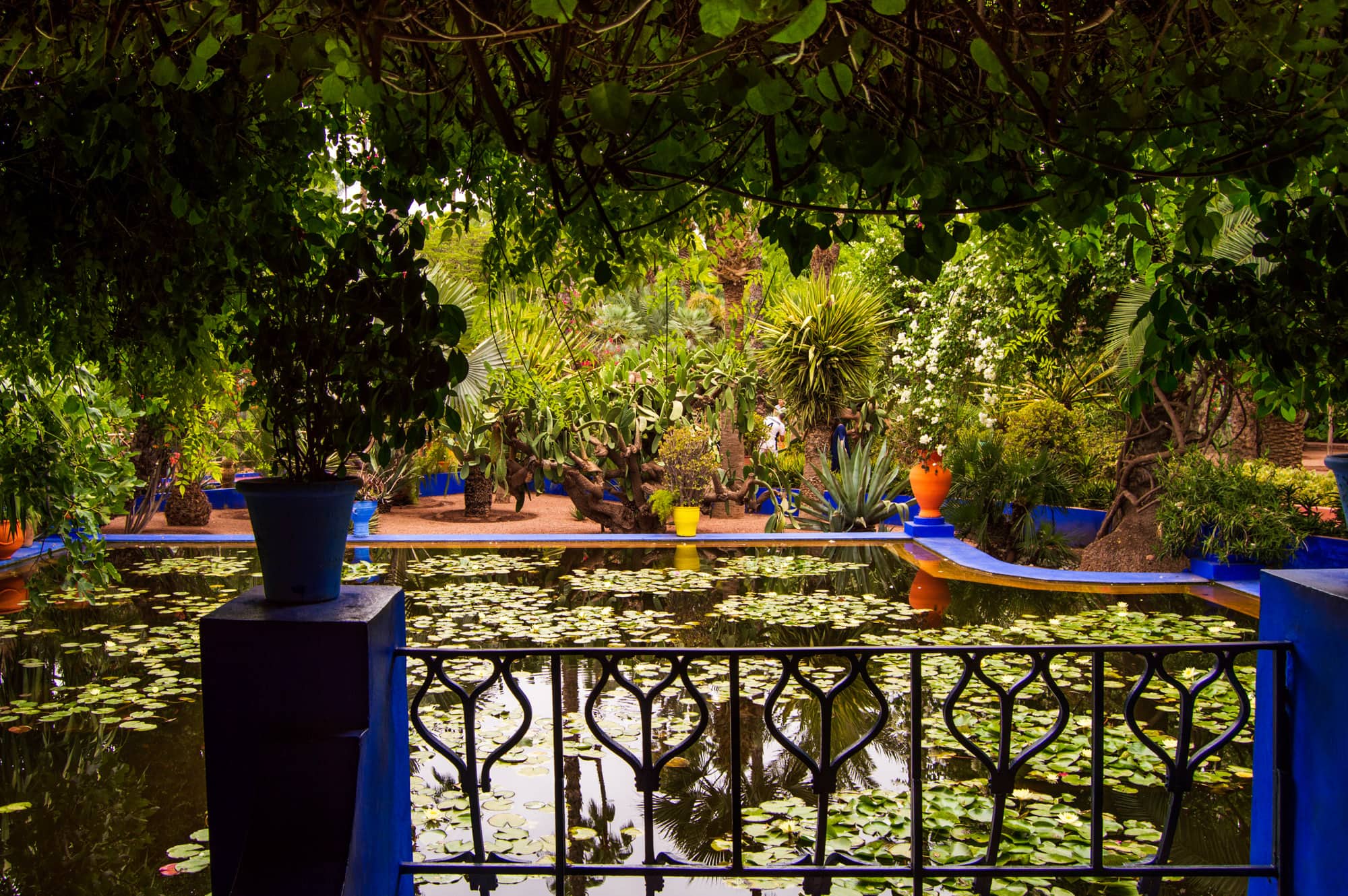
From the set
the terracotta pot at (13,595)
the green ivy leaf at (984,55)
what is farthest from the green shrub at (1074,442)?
the terracotta pot at (13,595)

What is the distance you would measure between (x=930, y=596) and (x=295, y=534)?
253 inches

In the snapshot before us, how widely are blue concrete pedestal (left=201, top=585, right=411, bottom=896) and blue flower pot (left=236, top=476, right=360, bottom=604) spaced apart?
76 mm

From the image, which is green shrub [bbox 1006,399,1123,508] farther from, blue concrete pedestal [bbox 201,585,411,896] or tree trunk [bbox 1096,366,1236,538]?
blue concrete pedestal [bbox 201,585,411,896]

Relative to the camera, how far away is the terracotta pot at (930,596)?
714 cm

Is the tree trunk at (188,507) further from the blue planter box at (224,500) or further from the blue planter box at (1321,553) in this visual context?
the blue planter box at (1321,553)

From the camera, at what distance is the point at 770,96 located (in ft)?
5.46

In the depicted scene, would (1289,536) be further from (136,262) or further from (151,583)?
(151,583)

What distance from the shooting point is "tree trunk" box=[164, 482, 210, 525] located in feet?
42.7

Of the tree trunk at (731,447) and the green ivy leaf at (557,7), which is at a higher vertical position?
the green ivy leaf at (557,7)

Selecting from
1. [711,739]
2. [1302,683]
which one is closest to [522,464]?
[711,739]

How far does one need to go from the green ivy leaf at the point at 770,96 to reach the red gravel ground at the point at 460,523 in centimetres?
1007

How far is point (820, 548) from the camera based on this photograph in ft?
34.3

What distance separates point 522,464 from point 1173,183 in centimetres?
1071

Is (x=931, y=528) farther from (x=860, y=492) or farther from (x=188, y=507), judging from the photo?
(x=188, y=507)
